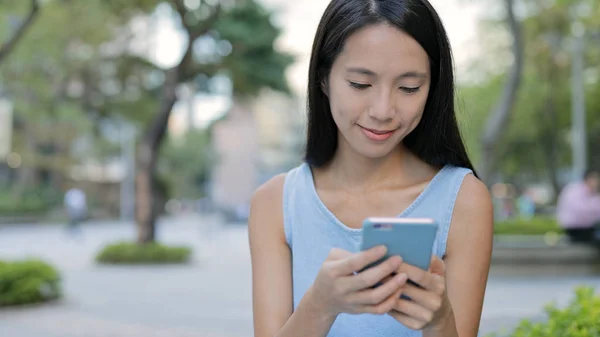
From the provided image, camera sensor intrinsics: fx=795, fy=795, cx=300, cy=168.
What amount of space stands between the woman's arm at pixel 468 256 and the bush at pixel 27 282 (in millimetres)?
8944

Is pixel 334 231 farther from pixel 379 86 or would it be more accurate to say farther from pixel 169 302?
pixel 169 302

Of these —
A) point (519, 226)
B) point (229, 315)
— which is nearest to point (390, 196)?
point (229, 315)

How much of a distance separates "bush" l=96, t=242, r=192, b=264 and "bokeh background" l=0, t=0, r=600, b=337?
0.03 m

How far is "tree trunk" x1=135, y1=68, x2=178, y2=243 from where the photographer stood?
637 inches

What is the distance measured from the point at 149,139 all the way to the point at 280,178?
14.8m

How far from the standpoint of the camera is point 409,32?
1.57 metres

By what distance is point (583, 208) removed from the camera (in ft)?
37.8

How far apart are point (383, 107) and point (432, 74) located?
0.20 m

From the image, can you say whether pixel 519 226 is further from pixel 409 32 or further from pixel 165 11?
pixel 409 32

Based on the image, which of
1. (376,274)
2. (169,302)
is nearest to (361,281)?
(376,274)

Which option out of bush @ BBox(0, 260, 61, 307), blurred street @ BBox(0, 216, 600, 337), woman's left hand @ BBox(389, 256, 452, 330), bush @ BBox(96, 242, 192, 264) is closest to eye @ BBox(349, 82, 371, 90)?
woman's left hand @ BBox(389, 256, 452, 330)

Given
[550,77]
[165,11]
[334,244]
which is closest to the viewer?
[334,244]

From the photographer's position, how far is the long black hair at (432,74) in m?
1.59

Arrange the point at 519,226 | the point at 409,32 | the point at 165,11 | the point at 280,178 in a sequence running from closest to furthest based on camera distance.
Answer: the point at 409,32 → the point at 280,178 → the point at 519,226 → the point at 165,11
